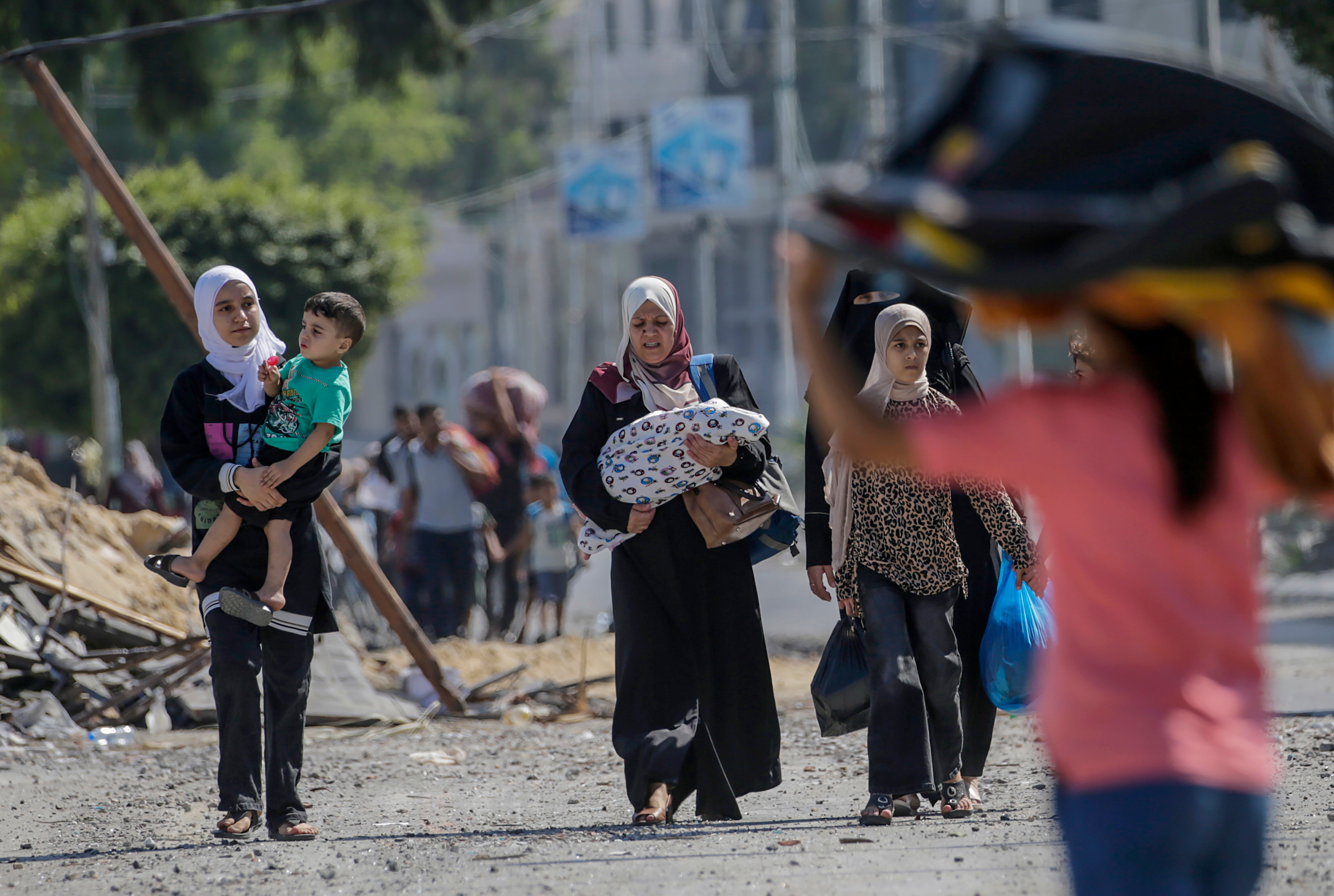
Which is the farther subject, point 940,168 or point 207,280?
point 207,280

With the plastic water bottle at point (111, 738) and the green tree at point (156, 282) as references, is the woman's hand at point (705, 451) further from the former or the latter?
the green tree at point (156, 282)

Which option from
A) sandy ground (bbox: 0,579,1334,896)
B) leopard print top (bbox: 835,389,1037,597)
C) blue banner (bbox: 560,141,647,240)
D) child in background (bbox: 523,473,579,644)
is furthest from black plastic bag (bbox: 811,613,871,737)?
blue banner (bbox: 560,141,647,240)

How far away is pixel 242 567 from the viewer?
18.5ft

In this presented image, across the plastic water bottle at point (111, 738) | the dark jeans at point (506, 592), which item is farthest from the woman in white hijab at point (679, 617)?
the dark jeans at point (506, 592)

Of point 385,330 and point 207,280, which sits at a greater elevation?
point 385,330

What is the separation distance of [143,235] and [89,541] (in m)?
3.81

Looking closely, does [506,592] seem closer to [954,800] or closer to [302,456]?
[302,456]

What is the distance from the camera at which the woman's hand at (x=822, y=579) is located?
580 centimetres

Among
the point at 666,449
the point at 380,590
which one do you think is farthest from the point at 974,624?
the point at 380,590

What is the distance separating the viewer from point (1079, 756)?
2.56 meters

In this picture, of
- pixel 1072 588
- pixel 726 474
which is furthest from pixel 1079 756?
pixel 726 474

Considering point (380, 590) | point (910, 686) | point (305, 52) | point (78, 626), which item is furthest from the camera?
point (305, 52)

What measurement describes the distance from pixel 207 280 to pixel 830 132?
143ft

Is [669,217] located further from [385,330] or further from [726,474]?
[726,474]
